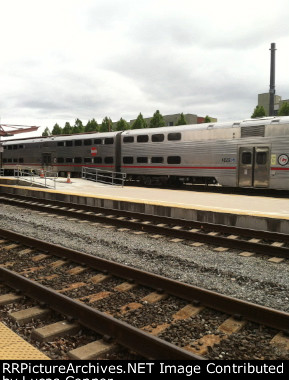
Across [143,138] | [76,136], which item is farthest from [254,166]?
[76,136]

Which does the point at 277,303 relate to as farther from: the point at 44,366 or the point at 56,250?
the point at 56,250

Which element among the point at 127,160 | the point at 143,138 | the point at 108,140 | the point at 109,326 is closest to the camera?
the point at 109,326

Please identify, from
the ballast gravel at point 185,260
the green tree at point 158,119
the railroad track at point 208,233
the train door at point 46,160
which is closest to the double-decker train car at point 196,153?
the train door at point 46,160

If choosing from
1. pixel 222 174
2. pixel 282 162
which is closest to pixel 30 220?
pixel 222 174

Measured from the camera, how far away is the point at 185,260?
6.61 m

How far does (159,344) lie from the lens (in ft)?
10.3

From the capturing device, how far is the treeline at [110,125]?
57.6 m

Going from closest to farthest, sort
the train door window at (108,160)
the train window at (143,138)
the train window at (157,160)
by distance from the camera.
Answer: the train window at (157,160) → the train window at (143,138) → the train door window at (108,160)

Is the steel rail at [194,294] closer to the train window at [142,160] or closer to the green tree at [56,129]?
the train window at [142,160]

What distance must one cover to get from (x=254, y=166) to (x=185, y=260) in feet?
36.5

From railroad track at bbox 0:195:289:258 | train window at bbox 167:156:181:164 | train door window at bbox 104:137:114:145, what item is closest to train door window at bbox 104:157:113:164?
train door window at bbox 104:137:114:145

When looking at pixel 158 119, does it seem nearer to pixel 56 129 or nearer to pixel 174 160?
pixel 174 160

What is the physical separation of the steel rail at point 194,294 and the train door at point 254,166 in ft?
40.1

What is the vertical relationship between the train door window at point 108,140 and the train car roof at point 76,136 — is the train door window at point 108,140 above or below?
below
